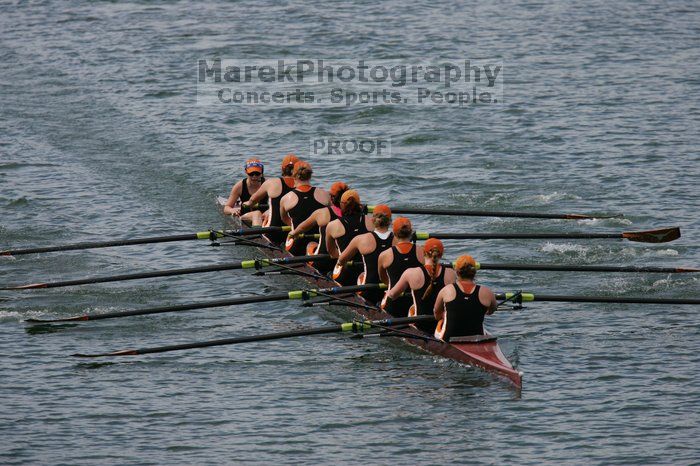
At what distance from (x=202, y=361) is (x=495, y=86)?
65.2 feet

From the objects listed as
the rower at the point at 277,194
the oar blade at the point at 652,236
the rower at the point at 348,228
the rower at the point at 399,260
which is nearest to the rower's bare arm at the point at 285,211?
the rower at the point at 277,194

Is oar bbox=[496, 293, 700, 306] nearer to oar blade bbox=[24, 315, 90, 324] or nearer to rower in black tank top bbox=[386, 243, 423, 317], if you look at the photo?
rower in black tank top bbox=[386, 243, 423, 317]

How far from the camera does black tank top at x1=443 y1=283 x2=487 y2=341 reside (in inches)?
652

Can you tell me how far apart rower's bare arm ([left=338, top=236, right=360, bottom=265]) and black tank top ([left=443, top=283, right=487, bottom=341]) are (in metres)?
2.66

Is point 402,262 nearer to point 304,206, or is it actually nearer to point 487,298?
point 487,298

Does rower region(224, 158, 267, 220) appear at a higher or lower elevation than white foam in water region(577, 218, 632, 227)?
higher

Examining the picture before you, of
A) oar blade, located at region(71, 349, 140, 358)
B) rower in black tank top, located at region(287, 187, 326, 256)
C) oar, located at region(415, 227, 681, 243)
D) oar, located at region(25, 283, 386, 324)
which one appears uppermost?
rower in black tank top, located at region(287, 187, 326, 256)

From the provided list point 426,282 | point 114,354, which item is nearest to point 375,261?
point 426,282

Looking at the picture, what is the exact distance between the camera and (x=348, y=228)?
→ 19.2 metres

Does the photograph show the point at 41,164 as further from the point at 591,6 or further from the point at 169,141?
the point at 591,6

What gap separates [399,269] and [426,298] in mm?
718

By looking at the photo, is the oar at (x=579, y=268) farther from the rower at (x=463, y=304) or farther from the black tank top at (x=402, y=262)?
the rower at (x=463, y=304)

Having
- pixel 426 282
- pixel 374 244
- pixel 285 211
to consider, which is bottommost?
pixel 426 282

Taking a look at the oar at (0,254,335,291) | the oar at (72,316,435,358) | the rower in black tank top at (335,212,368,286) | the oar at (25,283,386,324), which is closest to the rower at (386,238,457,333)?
the oar at (72,316,435,358)
